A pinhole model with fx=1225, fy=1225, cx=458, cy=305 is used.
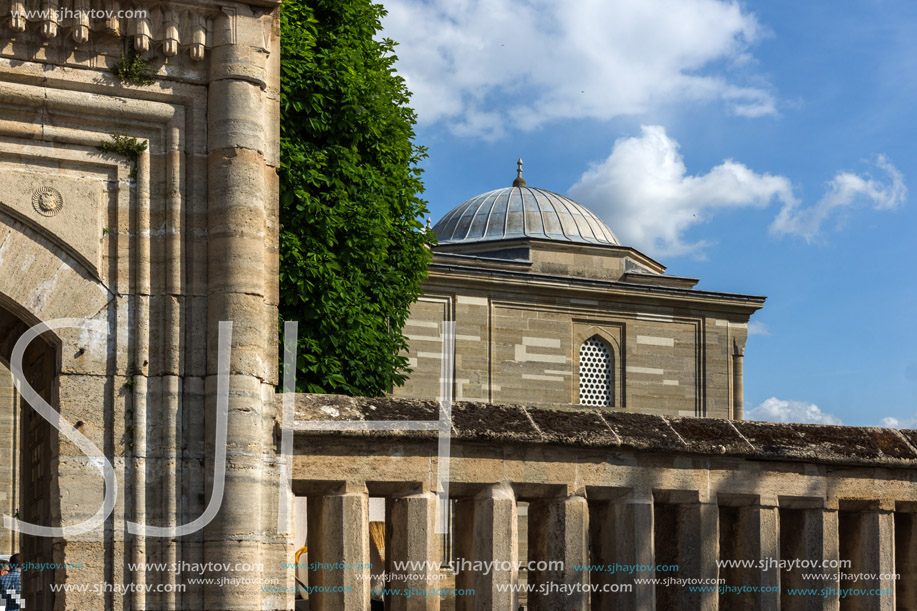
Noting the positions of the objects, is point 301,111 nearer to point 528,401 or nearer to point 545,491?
point 545,491

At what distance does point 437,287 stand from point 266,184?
87.9ft

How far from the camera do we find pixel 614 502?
8211 millimetres

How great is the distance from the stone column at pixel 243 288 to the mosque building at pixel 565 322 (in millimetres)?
24687

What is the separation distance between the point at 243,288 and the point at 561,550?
2.65 meters

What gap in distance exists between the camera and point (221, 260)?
7766 mm

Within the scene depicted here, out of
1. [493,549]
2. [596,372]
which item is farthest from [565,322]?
[493,549]

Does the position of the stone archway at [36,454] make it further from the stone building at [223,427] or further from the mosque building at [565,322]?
the mosque building at [565,322]

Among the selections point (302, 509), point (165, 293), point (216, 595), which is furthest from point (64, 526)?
point (302, 509)

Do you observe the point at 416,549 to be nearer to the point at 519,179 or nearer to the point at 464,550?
the point at 464,550

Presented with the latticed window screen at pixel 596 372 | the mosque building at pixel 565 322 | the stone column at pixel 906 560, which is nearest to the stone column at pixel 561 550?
the stone column at pixel 906 560

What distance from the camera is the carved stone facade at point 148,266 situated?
7570 mm

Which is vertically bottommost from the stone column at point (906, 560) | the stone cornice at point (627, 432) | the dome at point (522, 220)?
the stone column at point (906, 560)

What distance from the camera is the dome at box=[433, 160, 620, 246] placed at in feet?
→ 136

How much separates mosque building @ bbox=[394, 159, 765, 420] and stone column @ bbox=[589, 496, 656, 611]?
24.4m
